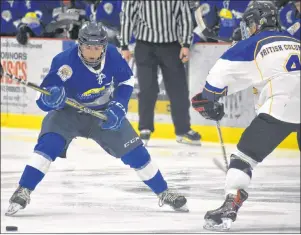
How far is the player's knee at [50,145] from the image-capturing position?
483 cm

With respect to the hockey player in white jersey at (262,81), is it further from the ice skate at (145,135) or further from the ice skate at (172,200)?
the ice skate at (145,135)

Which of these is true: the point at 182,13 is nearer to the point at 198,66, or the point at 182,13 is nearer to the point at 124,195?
the point at 198,66

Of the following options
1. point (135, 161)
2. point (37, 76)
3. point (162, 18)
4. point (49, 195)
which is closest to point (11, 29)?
point (37, 76)

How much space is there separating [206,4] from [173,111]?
815 millimetres

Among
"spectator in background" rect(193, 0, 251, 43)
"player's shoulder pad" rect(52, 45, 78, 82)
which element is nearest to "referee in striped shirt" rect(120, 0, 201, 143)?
"spectator in background" rect(193, 0, 251, 43)

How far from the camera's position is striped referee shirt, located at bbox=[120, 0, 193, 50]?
7109 millimetres

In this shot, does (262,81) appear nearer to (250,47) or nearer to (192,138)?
(250,47)

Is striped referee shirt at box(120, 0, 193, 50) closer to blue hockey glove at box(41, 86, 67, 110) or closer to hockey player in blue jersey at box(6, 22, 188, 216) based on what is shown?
hockey player in blue jersey at box(6, 22, 188, 216)

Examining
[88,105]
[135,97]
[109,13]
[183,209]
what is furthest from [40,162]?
[109,13]

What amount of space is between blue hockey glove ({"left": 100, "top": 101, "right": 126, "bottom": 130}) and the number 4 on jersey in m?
0.85

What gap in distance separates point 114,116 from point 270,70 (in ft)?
2.62

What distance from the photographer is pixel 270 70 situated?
431 cm

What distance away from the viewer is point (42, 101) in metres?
4.61

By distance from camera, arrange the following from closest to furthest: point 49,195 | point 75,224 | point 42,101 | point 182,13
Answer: point 42,101, point 75,224, point 49,195, point 182,13
